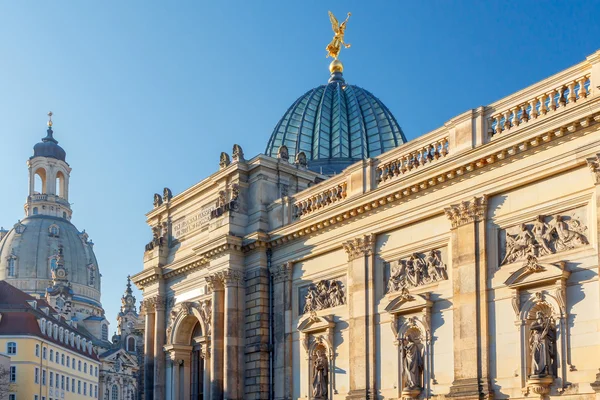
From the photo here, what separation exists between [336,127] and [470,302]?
28.1m

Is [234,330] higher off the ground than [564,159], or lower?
lower

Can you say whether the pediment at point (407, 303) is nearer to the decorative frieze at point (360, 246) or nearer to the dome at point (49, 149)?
the decorative frieze at point (360, 246)

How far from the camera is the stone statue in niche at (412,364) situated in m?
25.2

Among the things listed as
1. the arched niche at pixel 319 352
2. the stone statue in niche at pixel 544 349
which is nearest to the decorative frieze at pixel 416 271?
the arched niche at pixel 319 352

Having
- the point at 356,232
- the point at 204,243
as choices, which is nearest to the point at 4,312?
the point at 204,243

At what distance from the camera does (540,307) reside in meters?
21.8

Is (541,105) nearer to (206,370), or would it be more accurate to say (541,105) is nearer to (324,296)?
(324,296)

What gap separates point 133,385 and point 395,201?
369 feet

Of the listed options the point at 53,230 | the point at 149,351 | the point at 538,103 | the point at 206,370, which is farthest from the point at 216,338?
the point at 53,230

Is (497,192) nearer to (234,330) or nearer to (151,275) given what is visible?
(234,330)

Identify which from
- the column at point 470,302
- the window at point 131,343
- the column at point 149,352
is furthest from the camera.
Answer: the window at point 131,343

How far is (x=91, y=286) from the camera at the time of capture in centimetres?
14600

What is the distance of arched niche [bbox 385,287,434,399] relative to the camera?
25047mm

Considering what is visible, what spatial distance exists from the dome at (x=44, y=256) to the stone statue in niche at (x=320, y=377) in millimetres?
112934
